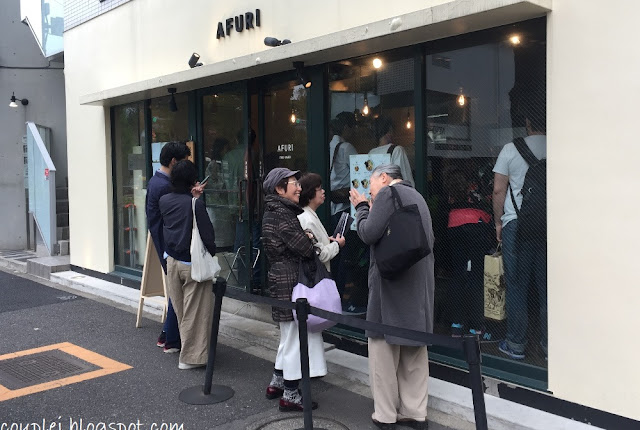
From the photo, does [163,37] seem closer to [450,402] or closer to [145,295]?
[145,295]

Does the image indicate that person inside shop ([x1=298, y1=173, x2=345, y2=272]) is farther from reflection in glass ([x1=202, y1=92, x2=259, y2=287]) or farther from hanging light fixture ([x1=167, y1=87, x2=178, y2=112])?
hanging light fixture ([x1=167, y1=87, x2=178, y2=112])

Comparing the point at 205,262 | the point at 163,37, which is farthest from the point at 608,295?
the point at 163,37

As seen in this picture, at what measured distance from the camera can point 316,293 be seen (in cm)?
421

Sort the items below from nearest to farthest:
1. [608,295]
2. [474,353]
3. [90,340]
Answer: [474,353] → [608,295] → [90,340]

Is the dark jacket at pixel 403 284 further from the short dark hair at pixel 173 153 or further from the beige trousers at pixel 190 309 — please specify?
the short dark hair at pixel 173 153

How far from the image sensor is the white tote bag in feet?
16.4

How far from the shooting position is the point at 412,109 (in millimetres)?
5027

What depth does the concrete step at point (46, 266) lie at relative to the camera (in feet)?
32.2

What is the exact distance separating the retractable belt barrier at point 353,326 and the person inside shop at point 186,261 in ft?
1.72

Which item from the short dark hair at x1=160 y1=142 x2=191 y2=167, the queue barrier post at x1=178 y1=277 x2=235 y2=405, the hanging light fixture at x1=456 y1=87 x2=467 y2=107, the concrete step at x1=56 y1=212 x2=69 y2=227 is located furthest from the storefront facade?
the concrete step at x1=56 y1=212 x2=69 y2=227

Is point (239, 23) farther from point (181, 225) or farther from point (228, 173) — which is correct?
point (181, 225)

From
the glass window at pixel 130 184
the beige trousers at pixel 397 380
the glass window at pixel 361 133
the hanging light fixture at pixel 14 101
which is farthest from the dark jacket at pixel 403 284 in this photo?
the hanging light fixture at pixel 14 101

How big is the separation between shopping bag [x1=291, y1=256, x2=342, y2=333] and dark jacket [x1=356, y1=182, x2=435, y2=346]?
0.45 metres

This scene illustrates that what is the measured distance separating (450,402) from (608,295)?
1351mm
